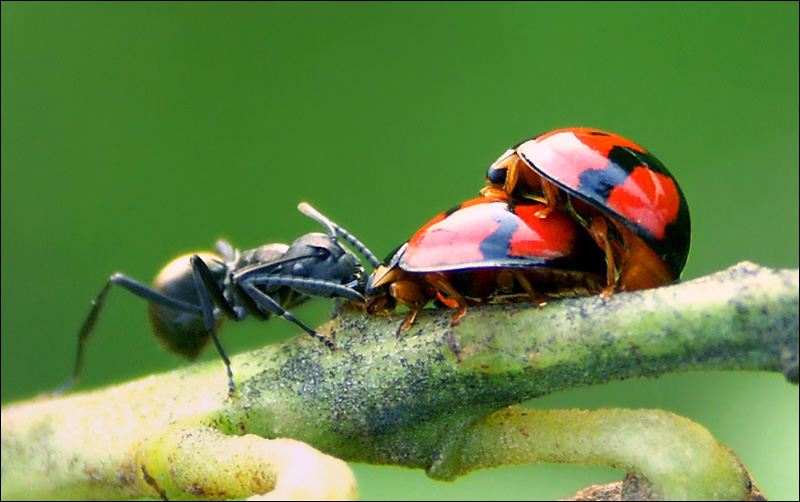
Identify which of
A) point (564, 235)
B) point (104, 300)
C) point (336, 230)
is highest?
point (564, 235)

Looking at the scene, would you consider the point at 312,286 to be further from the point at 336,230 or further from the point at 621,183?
the point at 621,183

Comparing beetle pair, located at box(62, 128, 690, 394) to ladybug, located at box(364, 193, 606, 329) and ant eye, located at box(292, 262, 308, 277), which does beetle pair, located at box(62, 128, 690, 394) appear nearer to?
ladybug, located at box(364, 193, 606, 329)

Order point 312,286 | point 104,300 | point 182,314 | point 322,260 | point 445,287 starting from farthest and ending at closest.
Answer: point 182,314 < point 104,300 < point 322,260 < point 312,286 < point 445,287

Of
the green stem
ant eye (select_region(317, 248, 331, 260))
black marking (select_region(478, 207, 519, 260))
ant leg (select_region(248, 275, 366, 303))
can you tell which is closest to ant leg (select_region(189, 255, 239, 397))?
ant leg (select_region(248, 275, 366, 303))

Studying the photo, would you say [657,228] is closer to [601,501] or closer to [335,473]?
[601,501]

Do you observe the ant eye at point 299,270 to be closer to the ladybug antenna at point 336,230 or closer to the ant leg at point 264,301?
the ant leg at point 264,301

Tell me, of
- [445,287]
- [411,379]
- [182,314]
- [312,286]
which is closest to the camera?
[411,379]

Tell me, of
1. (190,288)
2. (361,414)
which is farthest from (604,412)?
(190,288)

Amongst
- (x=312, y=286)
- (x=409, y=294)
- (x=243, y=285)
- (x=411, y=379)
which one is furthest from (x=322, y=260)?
(x=411, y=379)
